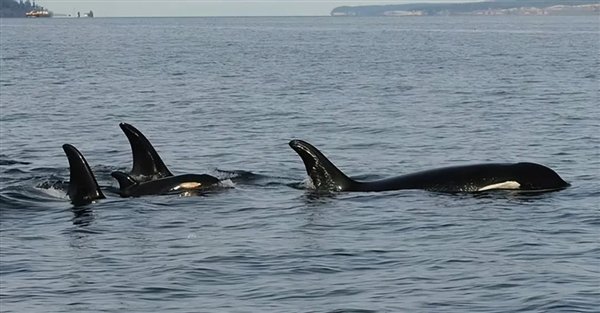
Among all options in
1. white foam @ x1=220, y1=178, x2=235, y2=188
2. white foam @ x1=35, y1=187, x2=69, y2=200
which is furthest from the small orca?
white foam @ x1=35, y1=187, x2=69, y2=200

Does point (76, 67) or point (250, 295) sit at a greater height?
point (250, 295)

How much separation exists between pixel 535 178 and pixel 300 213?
3.79 metres

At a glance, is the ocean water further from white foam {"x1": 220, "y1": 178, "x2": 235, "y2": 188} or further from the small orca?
the small orca

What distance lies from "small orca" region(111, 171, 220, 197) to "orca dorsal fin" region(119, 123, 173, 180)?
61cm

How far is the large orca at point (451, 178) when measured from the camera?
20656 mm

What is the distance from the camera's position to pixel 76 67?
72188 millimetres

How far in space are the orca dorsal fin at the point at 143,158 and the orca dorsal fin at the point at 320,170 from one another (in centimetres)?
244

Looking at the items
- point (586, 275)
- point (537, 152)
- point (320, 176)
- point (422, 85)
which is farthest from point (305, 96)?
point (586, 275)

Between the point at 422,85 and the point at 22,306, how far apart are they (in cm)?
4047

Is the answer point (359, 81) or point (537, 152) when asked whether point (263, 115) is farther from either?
point (359, 81)

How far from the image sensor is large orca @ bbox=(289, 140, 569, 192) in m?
20.7

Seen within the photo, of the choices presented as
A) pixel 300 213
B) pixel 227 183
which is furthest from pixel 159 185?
pixel 300 213

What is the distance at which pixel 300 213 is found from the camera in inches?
766

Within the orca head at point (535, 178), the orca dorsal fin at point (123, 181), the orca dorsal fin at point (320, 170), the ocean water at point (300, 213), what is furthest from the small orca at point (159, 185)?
the orca head at point (535, 178)
